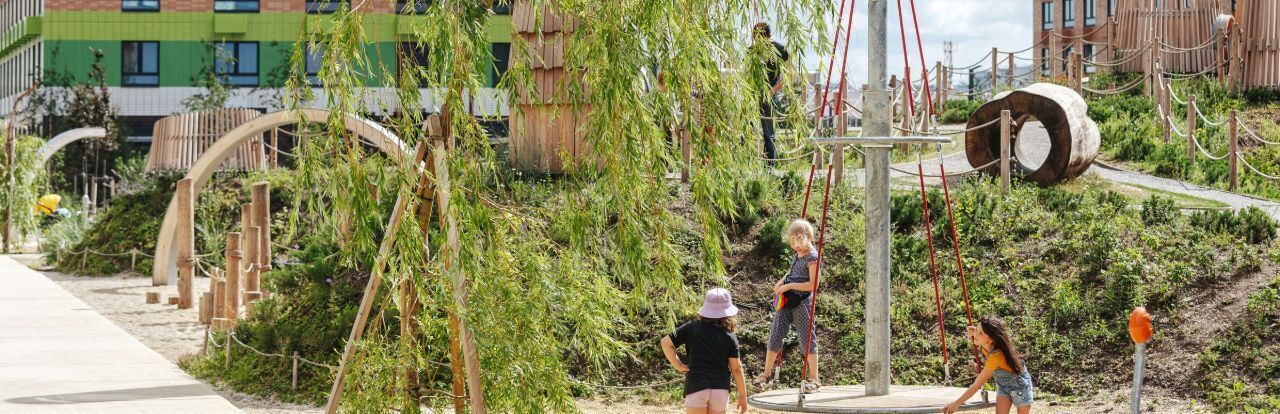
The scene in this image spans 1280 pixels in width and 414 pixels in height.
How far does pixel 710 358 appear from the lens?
8070mm

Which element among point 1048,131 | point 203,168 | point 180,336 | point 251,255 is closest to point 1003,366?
point 1048,131

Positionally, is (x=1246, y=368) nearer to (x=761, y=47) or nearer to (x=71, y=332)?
(x=761, y=47)

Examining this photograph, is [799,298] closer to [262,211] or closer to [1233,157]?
[262,211]

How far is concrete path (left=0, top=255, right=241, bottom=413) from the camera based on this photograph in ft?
34.9

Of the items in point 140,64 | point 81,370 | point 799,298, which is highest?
point 140,64

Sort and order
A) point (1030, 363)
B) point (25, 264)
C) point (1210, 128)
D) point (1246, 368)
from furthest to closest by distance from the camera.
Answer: point (25, 264), point (1210, 128), point (1030, 363), point (1246, 368)

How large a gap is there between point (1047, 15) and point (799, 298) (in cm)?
5612

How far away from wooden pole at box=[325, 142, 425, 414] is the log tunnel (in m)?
9.77

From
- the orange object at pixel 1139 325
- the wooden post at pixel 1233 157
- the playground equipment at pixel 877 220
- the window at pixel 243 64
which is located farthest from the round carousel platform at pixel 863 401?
the window at pixel 243 64

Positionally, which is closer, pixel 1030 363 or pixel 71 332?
pixel 1030 363

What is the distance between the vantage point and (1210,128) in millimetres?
21062

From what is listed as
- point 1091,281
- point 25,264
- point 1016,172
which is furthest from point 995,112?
point 25,264

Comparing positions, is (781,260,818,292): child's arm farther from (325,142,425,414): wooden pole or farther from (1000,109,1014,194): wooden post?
(1000,109,1014,194): wooden post

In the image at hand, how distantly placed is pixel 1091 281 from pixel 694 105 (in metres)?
6.52
